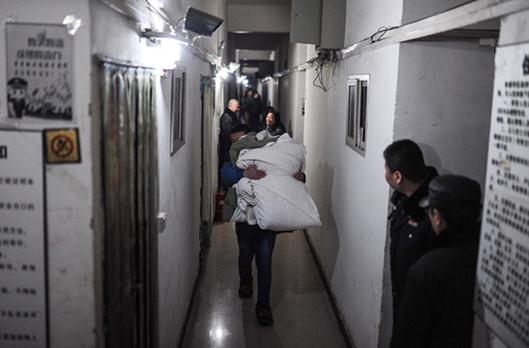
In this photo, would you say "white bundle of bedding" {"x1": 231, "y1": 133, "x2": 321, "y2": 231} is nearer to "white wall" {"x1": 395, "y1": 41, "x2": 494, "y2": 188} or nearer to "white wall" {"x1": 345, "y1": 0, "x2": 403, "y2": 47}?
"white wall" {"x1": 345, "y1": 0, "x2": 403, "y2": 47}

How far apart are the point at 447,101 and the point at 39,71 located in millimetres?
2284

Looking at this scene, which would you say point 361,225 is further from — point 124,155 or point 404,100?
point 124,155

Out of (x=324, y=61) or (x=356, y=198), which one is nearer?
(x=356, y=198)

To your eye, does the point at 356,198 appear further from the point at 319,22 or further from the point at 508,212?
the point at 508,212

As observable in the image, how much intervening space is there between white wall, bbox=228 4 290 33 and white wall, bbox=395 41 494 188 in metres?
8.27

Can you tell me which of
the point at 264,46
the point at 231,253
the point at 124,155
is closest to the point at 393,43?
the point at 124,155

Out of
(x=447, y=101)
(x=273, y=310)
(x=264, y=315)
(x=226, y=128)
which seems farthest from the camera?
(x=226, y=128)

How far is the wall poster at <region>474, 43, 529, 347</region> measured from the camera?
5.65ft

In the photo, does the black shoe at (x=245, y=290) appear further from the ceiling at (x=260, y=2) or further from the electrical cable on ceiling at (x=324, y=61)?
the ceiling at (x=260, y=2)

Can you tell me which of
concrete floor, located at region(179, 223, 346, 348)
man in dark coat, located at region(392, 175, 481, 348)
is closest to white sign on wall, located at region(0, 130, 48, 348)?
man in dark coat, located at region(392, 175, 481, 348)

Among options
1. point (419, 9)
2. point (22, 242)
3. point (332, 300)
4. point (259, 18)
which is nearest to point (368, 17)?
point (419, 9)

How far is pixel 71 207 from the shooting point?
2010 millimetres

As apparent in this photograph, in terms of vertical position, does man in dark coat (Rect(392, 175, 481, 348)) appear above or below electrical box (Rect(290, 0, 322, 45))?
below

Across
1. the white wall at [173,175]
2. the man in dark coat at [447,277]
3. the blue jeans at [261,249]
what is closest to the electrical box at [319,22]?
the white wall at [173,175]
